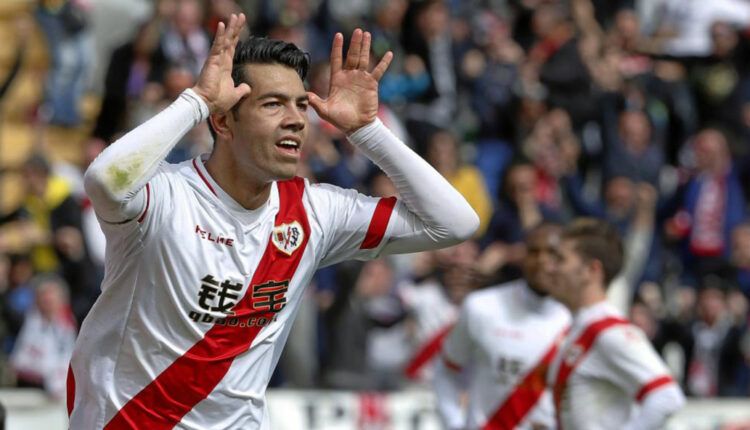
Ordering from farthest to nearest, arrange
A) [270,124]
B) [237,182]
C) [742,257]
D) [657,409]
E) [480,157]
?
[480,157], [742,257], [657,409], [237,182], [270,124]

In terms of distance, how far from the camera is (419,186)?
5621 mm

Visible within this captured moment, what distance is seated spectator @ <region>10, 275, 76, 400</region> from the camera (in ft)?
36.3

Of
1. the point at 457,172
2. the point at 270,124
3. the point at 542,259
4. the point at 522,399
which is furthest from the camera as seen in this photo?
the point at 457,172

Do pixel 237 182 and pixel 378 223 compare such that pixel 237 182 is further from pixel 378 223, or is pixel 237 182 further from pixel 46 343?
pixel 46 343

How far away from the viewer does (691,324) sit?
47.1ft

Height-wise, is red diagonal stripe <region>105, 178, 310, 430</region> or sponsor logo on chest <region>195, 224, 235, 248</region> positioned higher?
sponsor logo on chest <region>195, 224, 235, 248</region>

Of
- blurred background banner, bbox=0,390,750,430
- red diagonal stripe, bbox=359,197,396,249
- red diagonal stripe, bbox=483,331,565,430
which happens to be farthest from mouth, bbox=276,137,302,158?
blurred background banner, bbox=0,390,750,430

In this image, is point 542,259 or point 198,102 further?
point 542,259

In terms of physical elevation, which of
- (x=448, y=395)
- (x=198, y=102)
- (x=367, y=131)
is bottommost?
(x=448, y=395)

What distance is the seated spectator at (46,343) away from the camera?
436 inches

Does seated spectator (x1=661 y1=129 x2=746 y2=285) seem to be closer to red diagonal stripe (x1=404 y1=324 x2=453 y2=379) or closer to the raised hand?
red diagonal stripe (x1=404 y1=324 x2=453 y2=379)

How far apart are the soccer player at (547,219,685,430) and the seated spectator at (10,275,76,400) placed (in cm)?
462

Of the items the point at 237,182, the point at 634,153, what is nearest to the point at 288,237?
the point at 237,182

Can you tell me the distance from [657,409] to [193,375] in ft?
9.41
